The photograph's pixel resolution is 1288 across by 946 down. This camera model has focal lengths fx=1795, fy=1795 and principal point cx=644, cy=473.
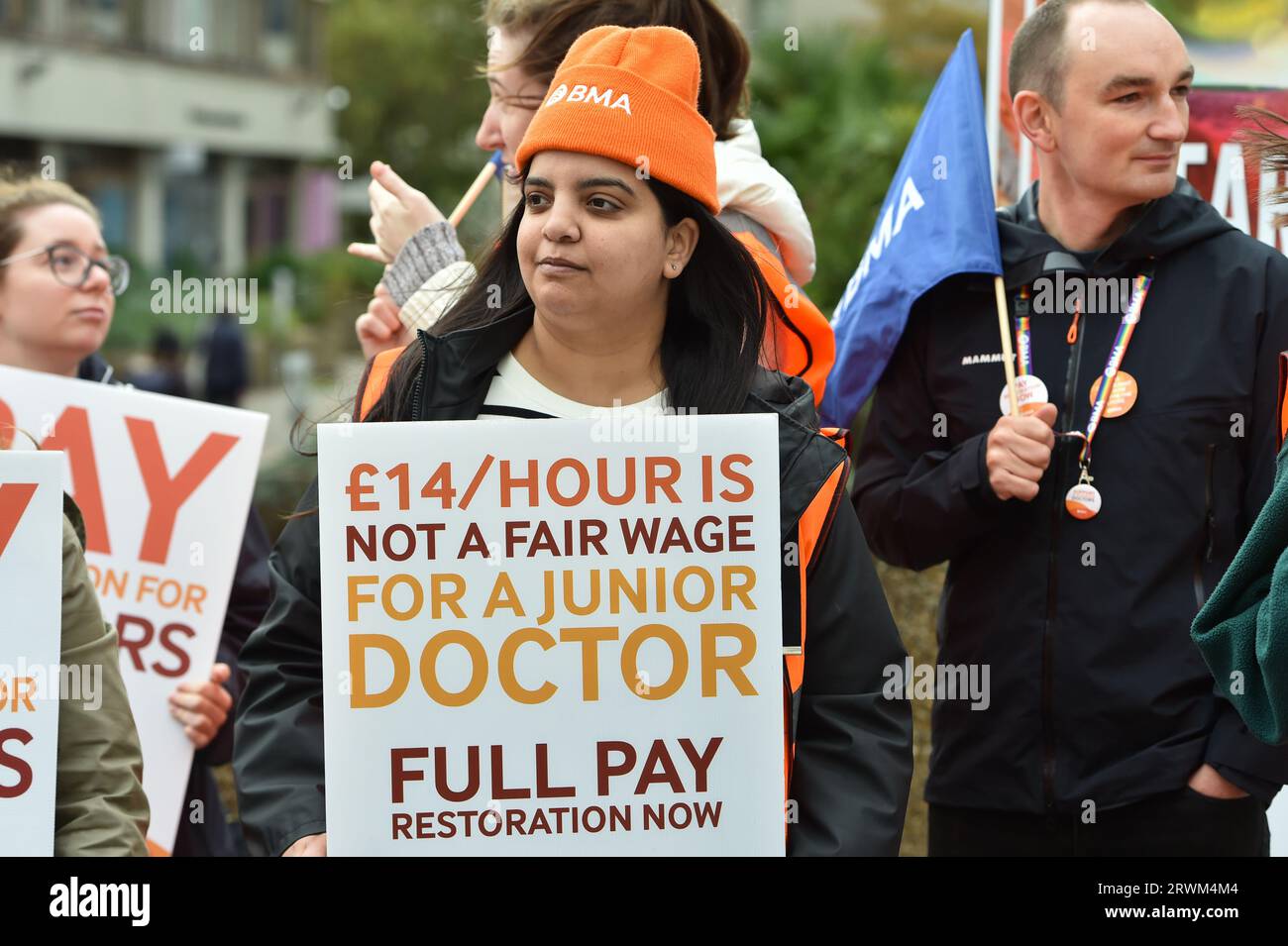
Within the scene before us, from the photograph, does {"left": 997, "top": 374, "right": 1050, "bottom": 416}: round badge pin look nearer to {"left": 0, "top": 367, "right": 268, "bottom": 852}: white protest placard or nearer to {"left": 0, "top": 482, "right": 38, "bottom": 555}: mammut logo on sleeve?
{"left": 0, "top": 367, "right": 268, "bottom": 852}: white protest placard

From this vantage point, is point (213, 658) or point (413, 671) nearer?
point (413, 671)

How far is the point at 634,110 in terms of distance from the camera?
9.57 feet

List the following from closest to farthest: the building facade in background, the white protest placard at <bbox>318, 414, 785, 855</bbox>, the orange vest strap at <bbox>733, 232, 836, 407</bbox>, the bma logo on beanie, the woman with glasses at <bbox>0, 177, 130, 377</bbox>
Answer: the white protest placard at <bbox>318, 414, 785, 855</bbox>, the bma logo on beanie, the orange vest strap at <bbox>733, 232, 836, 407</bbox>, the woman with glasses at <bbox>0, 177, 130, 377</bbox>, the building facade in background

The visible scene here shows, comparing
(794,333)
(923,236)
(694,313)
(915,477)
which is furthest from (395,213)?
(915,477)

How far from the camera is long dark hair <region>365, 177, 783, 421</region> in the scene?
2.96m

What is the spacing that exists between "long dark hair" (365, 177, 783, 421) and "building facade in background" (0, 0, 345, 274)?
3173cm

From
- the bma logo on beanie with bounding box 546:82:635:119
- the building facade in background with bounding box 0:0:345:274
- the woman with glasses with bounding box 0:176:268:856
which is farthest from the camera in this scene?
the building facade in background with bounding box 0:0:345:274

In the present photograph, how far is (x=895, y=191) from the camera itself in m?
4.27

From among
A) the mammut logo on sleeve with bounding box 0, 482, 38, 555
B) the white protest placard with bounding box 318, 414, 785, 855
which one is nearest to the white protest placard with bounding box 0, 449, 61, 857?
the mammut logo on sleeve with bounding box 0, 482, 38, 555

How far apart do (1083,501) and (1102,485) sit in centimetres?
5

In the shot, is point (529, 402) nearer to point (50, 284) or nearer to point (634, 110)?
point (634, 110)

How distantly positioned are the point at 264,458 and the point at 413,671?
6.54 m
